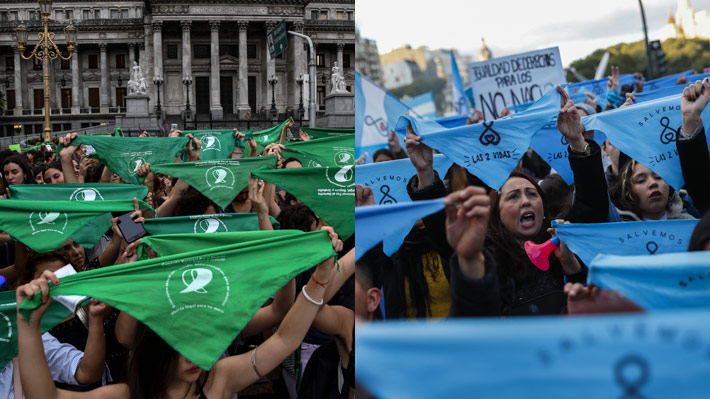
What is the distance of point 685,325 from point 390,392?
347 millimetres

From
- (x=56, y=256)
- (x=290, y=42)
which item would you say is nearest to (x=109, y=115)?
(x=290, y=42)

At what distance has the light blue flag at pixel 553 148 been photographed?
2.77 metres

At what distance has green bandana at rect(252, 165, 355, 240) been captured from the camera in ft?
11.3

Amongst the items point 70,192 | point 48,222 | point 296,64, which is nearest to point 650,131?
point 48,222

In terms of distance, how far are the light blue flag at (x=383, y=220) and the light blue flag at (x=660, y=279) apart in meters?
0.28

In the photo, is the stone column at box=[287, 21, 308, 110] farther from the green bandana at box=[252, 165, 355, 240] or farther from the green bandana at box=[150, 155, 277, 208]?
the green bandana at box=[252, 165, 355, 240]

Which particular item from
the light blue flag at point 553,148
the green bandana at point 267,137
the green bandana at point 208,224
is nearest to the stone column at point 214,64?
the green bandana at point 267,137

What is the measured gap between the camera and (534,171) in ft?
10.1

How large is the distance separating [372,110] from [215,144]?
7.35 metres

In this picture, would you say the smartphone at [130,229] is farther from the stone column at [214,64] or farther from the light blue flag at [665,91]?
the stone column at [214,64]

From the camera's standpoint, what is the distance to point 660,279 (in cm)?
107

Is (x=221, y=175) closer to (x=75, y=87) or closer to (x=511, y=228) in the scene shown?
(x=511, y=228)

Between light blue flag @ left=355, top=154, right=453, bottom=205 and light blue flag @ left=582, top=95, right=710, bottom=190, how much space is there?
0.76 meters

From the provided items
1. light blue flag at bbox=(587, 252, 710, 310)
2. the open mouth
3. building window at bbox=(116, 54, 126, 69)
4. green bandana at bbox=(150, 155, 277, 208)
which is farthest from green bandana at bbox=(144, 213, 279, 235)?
building window at bbox=(116, 54, 126, 69)
